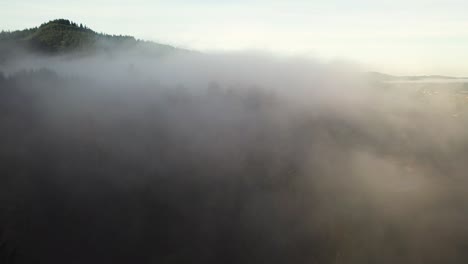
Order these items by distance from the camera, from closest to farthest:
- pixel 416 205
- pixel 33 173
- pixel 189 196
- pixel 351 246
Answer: pixel 33 173, pixel 351 246, pixel 189 196, pixel 416 205

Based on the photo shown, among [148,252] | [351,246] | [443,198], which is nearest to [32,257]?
[148,252]

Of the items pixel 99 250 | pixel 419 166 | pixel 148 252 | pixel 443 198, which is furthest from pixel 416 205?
pixel 99 250

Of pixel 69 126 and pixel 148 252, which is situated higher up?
pixel 69 126

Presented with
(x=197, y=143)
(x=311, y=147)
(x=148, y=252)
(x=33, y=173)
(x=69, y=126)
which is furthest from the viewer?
(x=311, y=147)

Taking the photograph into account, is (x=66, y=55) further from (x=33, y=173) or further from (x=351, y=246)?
(x=351, y=246)

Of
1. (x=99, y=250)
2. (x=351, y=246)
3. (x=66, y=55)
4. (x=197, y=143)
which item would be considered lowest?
(x=351, y=246)

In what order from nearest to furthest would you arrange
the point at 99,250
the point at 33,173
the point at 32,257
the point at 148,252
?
the point at 32,257, the point at 99,250, the point at 148,252, the point at 33,173

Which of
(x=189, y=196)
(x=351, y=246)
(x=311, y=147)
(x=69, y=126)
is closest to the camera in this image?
(x=351, y=246)

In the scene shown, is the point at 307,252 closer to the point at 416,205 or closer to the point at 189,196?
the point at 189,196

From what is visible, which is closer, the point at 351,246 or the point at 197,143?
the point at 351,246
